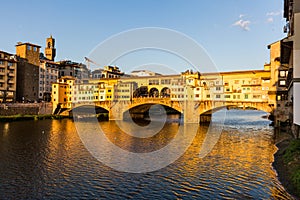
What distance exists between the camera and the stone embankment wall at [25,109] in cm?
6488

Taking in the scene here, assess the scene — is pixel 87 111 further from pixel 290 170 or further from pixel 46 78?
pixel 290 170

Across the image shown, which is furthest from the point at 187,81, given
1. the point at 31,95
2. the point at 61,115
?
the point at 31,95

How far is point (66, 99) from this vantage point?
271 feet

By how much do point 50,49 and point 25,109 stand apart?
4871 cm

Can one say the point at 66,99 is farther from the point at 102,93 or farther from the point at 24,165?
the point at 24,165

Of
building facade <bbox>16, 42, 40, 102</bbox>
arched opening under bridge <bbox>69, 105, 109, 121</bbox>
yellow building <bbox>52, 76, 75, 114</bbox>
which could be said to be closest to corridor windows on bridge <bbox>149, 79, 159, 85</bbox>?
arched opening under bridge <bbox>69, 105, 109, 121</bbox>

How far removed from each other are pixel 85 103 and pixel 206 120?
36.5 m

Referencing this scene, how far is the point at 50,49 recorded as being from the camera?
111 metres

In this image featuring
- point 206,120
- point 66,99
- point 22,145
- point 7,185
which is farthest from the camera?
point 66,99

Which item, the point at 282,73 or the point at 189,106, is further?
the point at 189,106

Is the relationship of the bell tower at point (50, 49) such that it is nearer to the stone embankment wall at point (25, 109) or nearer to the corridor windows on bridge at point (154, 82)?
the stone embankment wall at point (25, 109)

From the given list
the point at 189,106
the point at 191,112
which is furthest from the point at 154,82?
the point at 191,112

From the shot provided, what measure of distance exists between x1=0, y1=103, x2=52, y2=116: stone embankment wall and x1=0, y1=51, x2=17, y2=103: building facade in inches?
321

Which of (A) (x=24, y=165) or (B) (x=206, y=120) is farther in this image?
(B) (x=206, y=120)
